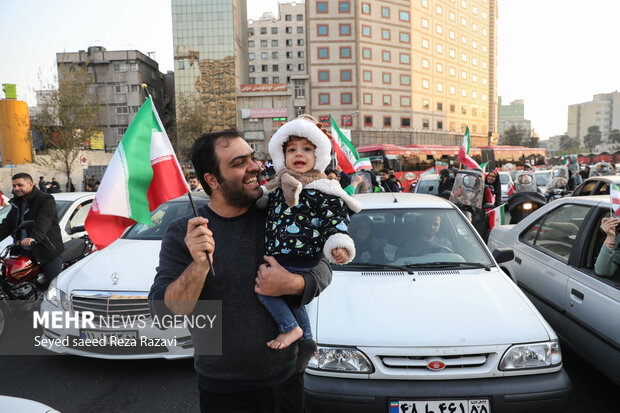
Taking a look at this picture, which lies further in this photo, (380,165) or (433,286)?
(380,165)

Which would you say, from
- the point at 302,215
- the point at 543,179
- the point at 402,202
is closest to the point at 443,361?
the point at 302,215

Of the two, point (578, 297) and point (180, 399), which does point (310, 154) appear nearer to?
point (180, 399)

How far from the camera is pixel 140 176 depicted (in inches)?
84.2

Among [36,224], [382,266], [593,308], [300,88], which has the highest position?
[300,88]

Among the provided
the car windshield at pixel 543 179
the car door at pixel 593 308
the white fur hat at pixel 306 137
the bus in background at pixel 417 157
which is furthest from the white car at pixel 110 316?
the bus in background at pixel 417 157

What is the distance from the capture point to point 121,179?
2125 millimetres

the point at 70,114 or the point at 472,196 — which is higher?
the point at 70,114

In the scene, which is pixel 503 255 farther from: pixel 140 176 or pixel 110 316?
pixel 110 316

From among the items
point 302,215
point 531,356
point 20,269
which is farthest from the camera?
point 20,269

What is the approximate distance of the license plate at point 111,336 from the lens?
3842 millimetres

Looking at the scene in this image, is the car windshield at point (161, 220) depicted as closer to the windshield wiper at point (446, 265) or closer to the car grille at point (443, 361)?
the windshield wiper at point (446, 265)

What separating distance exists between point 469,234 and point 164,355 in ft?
9.72

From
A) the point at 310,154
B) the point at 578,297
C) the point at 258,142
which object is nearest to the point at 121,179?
the point at 310,154

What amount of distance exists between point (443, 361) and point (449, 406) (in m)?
0.25
